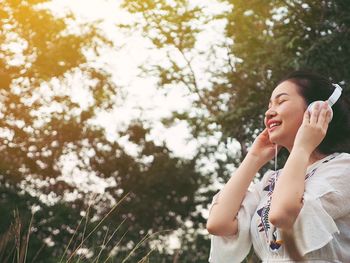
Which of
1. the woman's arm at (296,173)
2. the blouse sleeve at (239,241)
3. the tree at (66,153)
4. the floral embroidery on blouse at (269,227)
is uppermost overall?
the woman's arm at (296,173)

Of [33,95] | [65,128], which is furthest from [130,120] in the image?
[33,95]

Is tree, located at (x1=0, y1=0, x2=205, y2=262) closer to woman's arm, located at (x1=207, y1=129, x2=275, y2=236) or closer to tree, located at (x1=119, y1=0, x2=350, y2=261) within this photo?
tree, located at (x1=119, y1=0, x2=350, y2=261)

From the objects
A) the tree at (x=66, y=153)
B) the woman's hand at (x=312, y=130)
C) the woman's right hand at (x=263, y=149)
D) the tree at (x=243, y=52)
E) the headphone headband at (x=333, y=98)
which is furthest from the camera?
the tree at (x=66, y=153)

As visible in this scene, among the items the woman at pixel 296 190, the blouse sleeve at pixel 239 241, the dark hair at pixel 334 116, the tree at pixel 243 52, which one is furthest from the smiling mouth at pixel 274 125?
the tree at pixel 243 52

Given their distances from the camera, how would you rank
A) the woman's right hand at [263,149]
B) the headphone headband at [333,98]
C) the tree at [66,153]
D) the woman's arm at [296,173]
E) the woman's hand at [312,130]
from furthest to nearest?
the tree at [66,153]
the woman's right hand at [263,149]
the headphone headband at [333,98]
the woman's hand at [312,130]
the woman's arm at [296,173]

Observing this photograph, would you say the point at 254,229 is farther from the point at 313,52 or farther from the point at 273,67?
the point at 273,67

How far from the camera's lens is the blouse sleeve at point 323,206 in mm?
1761

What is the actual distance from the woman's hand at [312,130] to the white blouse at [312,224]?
11 centimetres

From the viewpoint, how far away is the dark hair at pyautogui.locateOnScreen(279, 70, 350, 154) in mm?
2113

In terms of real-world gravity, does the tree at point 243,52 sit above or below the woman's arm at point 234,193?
below

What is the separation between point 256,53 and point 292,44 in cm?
133

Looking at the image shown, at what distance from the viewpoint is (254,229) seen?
2.05 metres

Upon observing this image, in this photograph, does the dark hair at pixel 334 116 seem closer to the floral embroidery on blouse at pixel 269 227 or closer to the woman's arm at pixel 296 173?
the floral embroidery on blouse at pixel 269 227

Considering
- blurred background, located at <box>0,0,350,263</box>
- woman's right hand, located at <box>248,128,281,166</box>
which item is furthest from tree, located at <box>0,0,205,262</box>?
woman's right hand, located at <box>248,128,281,166</box>
